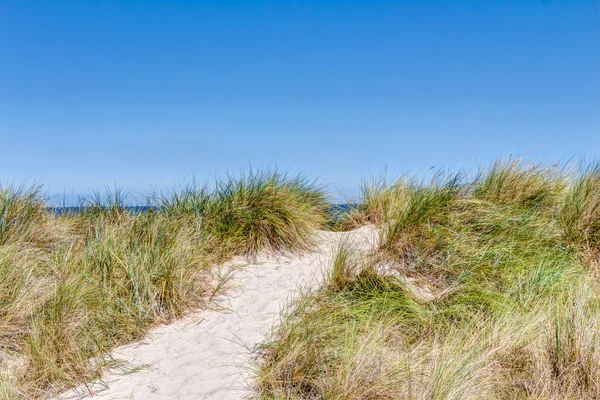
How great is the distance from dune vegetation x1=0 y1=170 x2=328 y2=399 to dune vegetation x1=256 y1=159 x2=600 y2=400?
3.90 ft

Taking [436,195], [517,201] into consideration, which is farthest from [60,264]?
[517,201]

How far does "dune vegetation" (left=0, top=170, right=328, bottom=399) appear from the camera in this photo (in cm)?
334

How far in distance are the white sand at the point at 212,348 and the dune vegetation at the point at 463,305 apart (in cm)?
25

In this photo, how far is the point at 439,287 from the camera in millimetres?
4602

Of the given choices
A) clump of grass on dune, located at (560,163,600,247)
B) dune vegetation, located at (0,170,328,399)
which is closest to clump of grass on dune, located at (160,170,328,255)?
dune vegetation, located at (0,170,328,399)

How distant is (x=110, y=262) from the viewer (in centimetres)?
455

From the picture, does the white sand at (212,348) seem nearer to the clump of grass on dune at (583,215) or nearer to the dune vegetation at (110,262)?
the dune vegetation at (110,262)

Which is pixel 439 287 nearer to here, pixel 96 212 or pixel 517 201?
pixel 517 201

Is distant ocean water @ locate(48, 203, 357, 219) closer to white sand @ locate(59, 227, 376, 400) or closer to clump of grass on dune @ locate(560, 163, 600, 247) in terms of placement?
white sand @ locate(59, 227, 376, 400)

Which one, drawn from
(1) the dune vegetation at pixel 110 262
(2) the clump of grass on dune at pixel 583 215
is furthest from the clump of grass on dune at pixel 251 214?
(2) the clump of grass on dune at pixel 583 215

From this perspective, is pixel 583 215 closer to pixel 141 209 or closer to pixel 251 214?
pixel 251 214

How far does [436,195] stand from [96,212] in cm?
483

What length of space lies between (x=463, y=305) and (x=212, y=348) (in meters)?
2.16

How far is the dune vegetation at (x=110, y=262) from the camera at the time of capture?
3340mm
